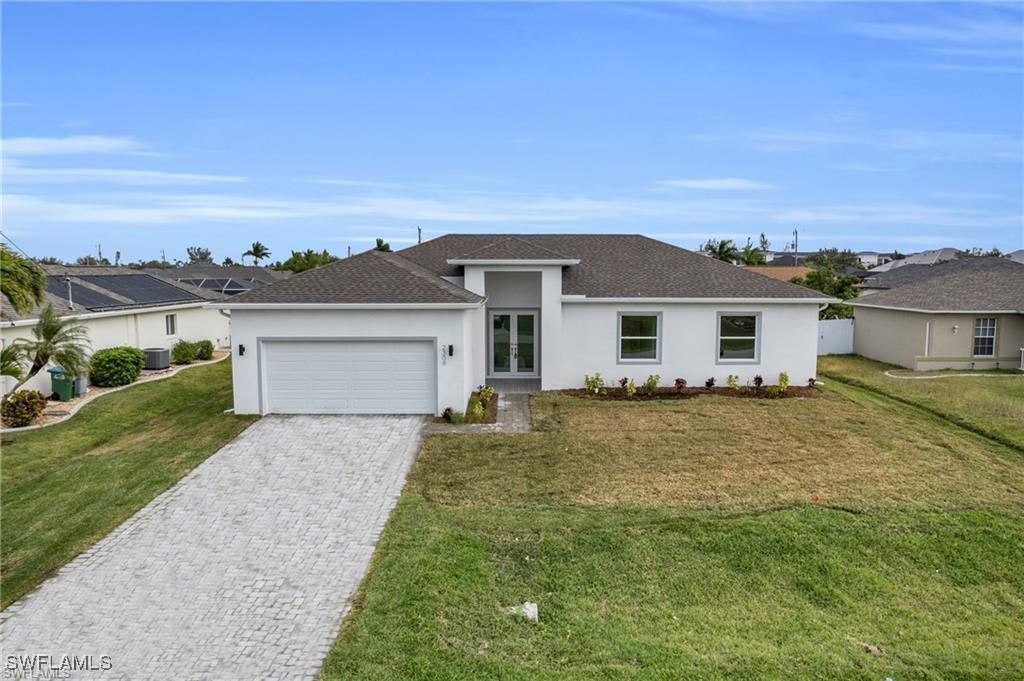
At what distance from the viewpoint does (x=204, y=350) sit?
26.5 m

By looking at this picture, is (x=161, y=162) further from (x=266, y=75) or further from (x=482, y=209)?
(x=482, y=209)

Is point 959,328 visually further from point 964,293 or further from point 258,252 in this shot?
point 258,252

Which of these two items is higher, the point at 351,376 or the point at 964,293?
the point at 964,293

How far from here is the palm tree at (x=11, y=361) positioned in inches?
608

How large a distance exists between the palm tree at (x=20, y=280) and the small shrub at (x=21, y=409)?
4673mm

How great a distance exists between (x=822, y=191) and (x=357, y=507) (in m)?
33.6

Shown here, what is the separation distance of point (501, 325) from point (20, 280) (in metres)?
12.3

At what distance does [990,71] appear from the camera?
2014cm

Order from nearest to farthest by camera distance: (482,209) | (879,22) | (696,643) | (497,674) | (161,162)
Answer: (497,674) → (696,643) → (879,22) → (161,162) → (482,209)

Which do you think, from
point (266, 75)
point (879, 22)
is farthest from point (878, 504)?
point (266, 75)

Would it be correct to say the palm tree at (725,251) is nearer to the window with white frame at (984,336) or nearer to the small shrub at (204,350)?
the window with white frame at (984,336)

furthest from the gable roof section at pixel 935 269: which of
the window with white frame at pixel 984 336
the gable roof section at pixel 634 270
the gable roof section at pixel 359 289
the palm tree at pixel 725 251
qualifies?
the gable roof section at pixel 359 289

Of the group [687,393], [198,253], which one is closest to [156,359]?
[687,393]

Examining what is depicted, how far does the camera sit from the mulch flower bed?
18.1m
